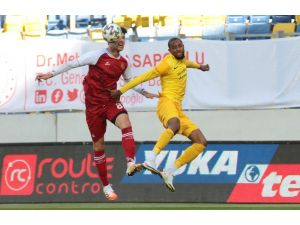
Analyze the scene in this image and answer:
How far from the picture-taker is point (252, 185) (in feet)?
56.5

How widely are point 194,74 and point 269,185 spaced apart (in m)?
3.57

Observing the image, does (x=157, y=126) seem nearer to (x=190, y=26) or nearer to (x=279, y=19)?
(x=190, y=26)

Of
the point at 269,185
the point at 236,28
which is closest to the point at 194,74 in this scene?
the point at 236,28

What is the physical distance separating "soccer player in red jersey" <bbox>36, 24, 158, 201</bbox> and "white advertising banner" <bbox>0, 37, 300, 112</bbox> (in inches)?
216

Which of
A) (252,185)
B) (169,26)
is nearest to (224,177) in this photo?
(252,185)

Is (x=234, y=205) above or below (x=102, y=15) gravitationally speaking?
below

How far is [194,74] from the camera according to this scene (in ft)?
64.8

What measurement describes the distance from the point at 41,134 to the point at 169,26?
4.08 meters

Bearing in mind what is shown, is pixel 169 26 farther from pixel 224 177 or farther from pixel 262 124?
pixel 224 177

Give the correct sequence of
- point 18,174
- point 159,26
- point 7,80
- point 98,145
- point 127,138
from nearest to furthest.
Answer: point 127,138, point 98,145, point 18,174, point 7,80, point 159,26

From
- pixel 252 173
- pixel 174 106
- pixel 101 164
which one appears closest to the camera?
pixel 174 106

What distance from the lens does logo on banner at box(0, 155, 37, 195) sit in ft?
58.0

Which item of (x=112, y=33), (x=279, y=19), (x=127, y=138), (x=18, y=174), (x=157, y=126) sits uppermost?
(x=112, y=33)

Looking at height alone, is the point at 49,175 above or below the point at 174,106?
below
